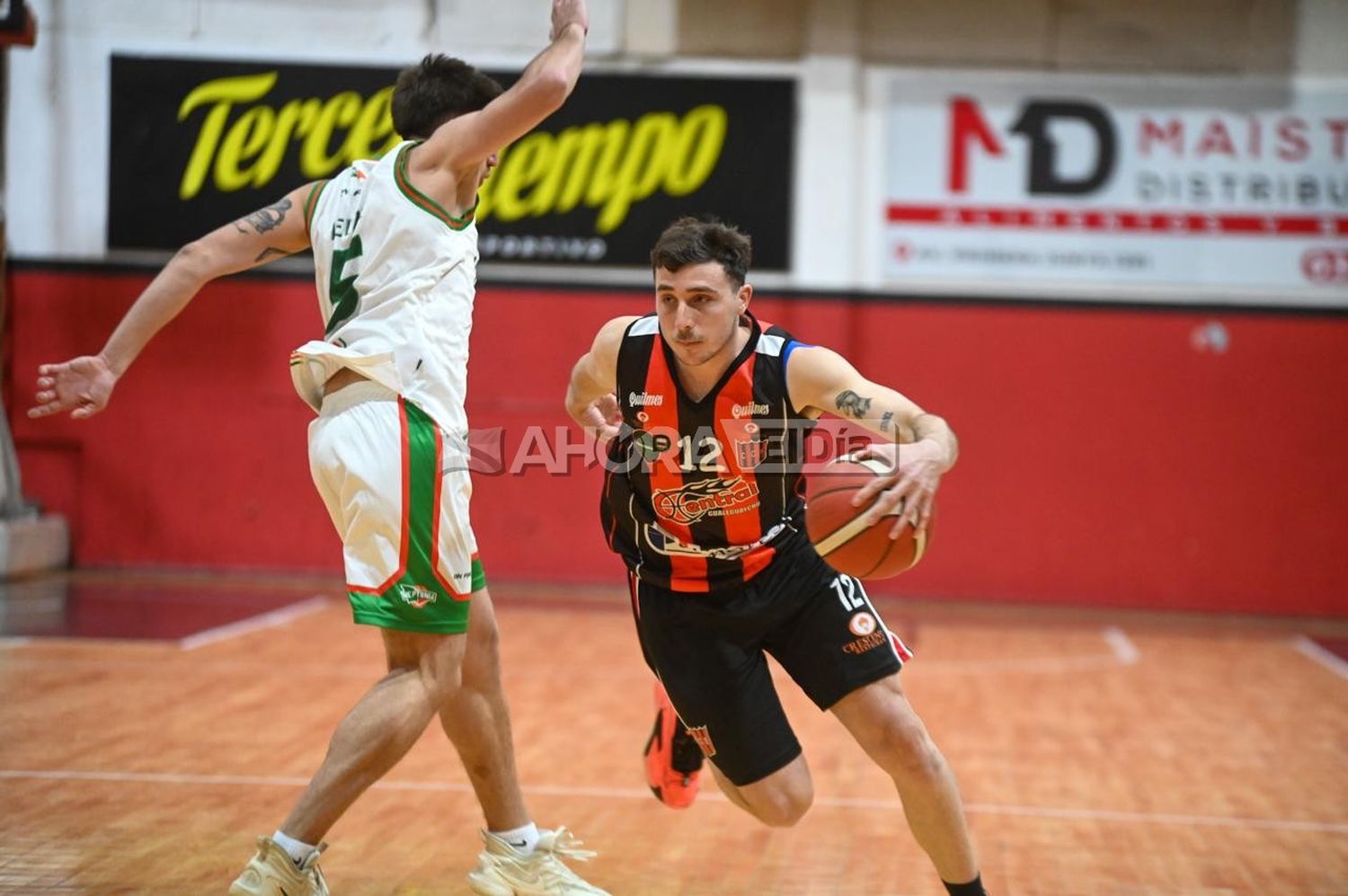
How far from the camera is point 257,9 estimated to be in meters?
11.4

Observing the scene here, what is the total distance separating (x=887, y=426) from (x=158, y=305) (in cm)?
190

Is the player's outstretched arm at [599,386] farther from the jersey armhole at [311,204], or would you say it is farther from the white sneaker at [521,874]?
the white sneaker at [521,874]

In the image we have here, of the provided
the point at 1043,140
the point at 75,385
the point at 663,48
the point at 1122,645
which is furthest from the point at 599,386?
the point at 1043,140

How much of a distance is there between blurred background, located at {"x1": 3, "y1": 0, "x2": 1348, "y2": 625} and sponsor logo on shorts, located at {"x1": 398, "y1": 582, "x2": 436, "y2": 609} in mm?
7866

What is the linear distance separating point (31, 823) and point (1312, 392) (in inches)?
390

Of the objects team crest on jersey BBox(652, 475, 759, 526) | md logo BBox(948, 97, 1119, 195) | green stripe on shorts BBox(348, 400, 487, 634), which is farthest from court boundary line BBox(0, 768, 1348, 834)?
md logo BBox(948, 97, 1119, 195)

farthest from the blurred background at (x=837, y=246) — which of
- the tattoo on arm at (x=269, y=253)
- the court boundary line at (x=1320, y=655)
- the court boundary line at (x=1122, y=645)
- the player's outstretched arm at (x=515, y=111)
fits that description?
the player's outstretched arm at (x=515, y=111)

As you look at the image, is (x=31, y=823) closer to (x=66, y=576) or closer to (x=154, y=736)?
(x=154, y=736)

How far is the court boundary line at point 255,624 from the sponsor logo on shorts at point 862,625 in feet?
18.0

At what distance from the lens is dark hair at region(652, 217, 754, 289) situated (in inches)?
145

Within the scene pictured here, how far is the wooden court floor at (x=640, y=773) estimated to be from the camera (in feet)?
14.3

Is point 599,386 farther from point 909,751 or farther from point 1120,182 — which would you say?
point 1120,182

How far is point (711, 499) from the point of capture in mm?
3875

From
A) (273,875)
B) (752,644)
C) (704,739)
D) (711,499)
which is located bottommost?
(273,875)
